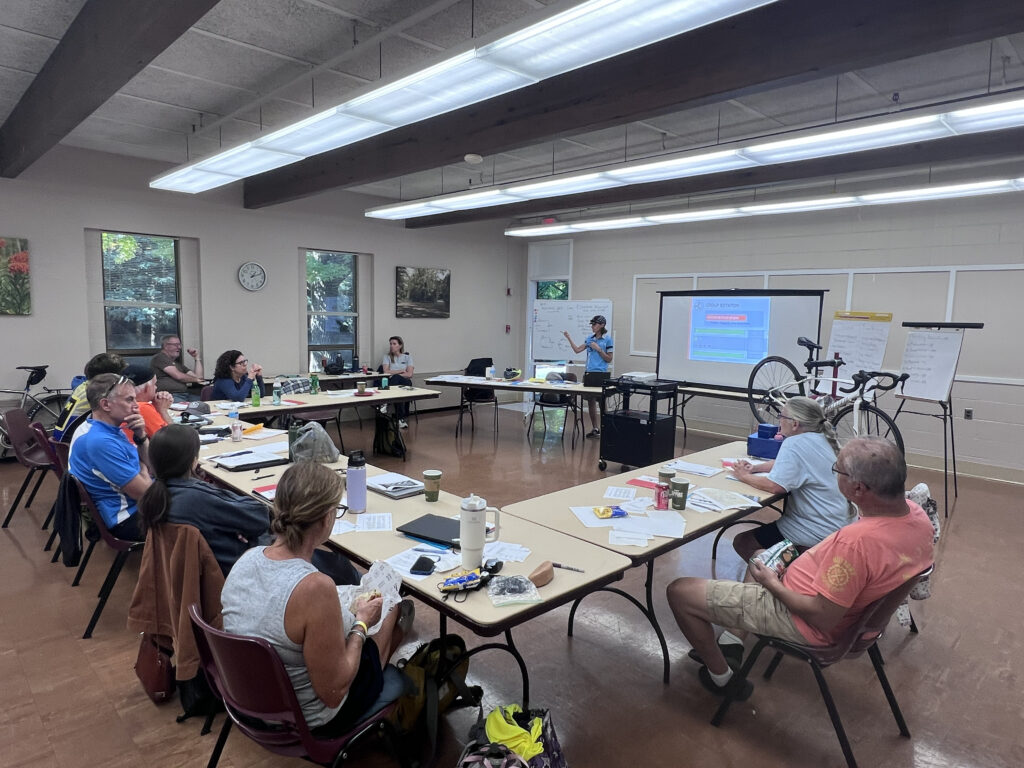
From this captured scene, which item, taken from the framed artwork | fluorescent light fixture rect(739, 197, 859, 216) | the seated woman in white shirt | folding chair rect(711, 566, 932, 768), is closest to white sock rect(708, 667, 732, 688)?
folding chair rect(711, 566, 932, 768)

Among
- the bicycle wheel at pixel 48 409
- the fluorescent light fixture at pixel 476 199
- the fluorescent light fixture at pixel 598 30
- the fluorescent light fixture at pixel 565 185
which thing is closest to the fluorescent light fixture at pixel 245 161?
the fluorescent light fixture at pixel 476 199

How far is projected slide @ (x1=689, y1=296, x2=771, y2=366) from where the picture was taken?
6.87 m

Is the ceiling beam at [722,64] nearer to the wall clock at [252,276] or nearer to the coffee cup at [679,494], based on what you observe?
the coffee cup at [679,494]

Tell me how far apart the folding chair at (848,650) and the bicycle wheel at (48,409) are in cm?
623

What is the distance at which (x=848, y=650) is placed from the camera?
6.48 feet

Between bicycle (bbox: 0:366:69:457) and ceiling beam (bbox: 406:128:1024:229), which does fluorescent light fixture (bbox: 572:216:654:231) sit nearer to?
ceiling beam (bbox: 406:128:1024:229)

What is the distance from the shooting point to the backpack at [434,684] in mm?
1837

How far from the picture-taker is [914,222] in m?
6.20

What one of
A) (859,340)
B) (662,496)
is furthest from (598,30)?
(859,340)

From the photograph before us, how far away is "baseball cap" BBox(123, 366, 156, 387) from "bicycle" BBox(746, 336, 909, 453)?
4728 mm

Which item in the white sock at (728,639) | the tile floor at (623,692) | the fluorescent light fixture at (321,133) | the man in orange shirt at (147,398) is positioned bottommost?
the tile floor at (623,692)

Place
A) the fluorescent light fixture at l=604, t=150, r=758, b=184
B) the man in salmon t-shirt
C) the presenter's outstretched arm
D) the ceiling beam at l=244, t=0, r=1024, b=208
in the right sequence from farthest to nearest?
the presenter's outstretched arm < the fluorescent light fixture at l=604, t=150, r=758, b=184 < the ceiling beam at l=244, t=0, r=1024, b=208 < the man in salmon t-shirt

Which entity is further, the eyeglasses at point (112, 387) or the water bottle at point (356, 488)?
the eyeglasses at point (112, 387)

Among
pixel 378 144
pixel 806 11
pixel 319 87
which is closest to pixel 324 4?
pixel 319 87
